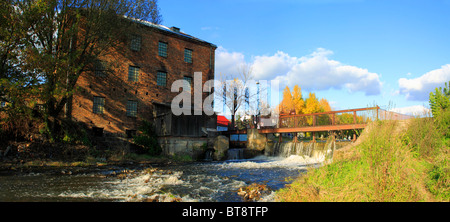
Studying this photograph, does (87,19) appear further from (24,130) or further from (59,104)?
(24,130)

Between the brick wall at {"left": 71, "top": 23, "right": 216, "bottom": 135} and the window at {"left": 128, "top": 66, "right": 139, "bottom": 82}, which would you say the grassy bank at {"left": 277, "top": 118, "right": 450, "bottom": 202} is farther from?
the window at {"left": 128, "top": 66, "right": 139, "bottom": 82}

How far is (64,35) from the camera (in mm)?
17062

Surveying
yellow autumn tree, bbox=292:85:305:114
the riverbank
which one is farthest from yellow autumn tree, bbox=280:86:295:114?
the riverbank

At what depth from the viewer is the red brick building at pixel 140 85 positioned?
69.8 feet

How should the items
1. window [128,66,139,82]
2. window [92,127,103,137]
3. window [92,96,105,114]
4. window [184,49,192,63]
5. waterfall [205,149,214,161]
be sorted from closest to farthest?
window [92,127,103,137]
window [92,96,105,114]
waterfall [205,149,214,161]
window [128,66,139,82]
window [184,49,192,63]

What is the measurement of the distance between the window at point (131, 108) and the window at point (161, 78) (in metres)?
2.90

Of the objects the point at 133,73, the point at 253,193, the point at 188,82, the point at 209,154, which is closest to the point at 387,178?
the point at 253,193

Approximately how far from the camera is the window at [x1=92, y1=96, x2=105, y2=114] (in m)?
21.4

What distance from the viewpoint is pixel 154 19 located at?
2280 cm

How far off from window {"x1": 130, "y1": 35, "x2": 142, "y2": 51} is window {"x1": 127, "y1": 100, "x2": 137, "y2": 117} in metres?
4.68

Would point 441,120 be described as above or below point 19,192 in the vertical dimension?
above
